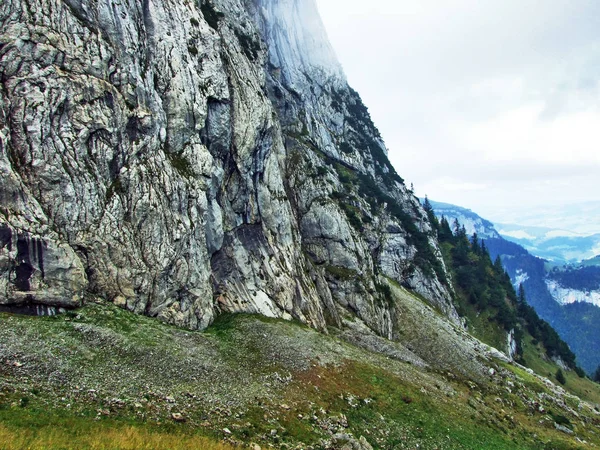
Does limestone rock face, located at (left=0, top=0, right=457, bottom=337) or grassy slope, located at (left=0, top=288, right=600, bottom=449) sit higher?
limestone rock face, located at (left=0, top=0, right=457, bottom=337)

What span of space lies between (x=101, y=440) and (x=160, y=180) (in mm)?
31063

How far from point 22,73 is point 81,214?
1500 centimetres

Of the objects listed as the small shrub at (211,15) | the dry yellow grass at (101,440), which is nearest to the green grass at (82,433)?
the dry yellow grass at (101,440)

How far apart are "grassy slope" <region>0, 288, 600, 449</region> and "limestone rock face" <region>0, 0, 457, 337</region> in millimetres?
5170

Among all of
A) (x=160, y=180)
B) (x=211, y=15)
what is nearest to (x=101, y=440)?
(x=160, y=180)

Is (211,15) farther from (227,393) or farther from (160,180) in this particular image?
(227,393)

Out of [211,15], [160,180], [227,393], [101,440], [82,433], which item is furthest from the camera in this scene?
[211,15]

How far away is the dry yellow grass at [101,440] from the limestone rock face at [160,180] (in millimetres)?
16092

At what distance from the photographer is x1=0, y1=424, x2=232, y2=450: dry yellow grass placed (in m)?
18.6

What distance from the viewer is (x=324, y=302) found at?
64.8 m

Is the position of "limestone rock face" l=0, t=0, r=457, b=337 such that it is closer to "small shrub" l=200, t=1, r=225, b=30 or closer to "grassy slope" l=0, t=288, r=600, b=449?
"small shrub" l=200, t=1, r=225, b=30

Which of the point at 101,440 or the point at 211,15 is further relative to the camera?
the point at 211,15

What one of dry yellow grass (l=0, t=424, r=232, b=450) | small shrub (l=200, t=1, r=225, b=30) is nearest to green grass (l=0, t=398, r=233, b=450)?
dry yellow grass (l=0, t=424, r=232, b=450)

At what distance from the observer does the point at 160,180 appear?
4578 cm
